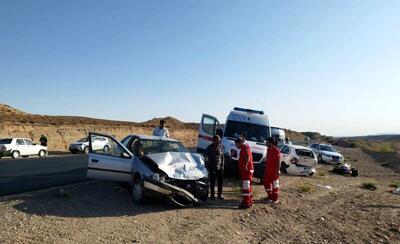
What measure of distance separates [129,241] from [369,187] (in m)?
15.4

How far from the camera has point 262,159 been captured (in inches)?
678

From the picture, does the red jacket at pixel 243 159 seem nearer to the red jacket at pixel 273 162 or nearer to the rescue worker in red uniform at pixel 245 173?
the rescue worker in red uniform at pixel 245 173

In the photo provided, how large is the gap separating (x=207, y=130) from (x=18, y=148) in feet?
74.7

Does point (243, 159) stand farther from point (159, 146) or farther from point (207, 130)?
point (207, 130)

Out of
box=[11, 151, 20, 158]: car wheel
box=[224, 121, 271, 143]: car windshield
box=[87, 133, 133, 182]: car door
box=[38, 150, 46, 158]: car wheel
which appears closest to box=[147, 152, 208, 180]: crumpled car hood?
box=[87, 133, 133, 182]: car door

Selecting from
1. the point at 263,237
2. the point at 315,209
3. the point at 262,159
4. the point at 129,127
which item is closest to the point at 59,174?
the point at 262,159

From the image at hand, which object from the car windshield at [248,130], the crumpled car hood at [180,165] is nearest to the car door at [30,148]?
the car windshield at [248,130]

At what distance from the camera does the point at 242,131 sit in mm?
18625

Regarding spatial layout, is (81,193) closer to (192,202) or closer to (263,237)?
(192,202)

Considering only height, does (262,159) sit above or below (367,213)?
above

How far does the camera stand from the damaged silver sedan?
11.3 m

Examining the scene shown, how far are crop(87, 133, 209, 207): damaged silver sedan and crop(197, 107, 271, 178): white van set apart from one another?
4555 millimetres

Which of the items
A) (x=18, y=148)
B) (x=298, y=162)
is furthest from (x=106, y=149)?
(x=18, y=148)

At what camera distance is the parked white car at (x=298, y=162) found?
24.1 metres
